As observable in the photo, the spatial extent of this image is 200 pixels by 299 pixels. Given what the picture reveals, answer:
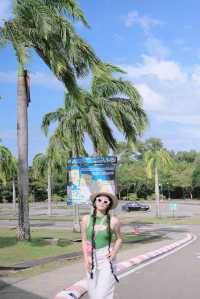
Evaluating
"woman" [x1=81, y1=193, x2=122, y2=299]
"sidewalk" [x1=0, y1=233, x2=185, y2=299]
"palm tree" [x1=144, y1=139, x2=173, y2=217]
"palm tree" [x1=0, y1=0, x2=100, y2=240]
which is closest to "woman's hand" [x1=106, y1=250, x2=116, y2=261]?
"woman" [x1=81, y1=193, x2=122, y2=299]

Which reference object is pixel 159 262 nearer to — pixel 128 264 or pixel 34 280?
pixel 128 264

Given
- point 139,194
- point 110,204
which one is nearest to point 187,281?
point 110,204

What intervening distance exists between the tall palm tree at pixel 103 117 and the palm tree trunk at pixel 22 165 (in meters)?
5.91

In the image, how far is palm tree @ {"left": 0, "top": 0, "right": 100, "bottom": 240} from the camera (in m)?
17.8

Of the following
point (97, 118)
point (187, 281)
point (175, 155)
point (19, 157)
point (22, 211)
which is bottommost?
point (187, 281)

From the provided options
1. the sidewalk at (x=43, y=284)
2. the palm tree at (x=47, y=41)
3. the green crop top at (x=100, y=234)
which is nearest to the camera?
the green crop top at (x=100, y=234)

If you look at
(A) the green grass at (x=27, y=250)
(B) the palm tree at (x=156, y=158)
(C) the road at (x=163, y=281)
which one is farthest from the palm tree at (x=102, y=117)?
(B) the palm tree at (x=156, y=158)

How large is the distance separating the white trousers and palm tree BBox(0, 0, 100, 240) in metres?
11.5

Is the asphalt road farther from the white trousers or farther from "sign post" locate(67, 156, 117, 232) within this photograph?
"sign post" locate(67, 156, 117, 232)

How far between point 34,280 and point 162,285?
8.86ft

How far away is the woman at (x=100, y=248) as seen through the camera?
6.50 meters

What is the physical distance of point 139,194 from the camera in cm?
12112

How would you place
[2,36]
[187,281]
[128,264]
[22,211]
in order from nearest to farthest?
[187,281] < [128,264] < [2,36] < [22,211]

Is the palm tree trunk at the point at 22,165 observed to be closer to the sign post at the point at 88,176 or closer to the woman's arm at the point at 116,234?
the sign post at the point at 88,176
